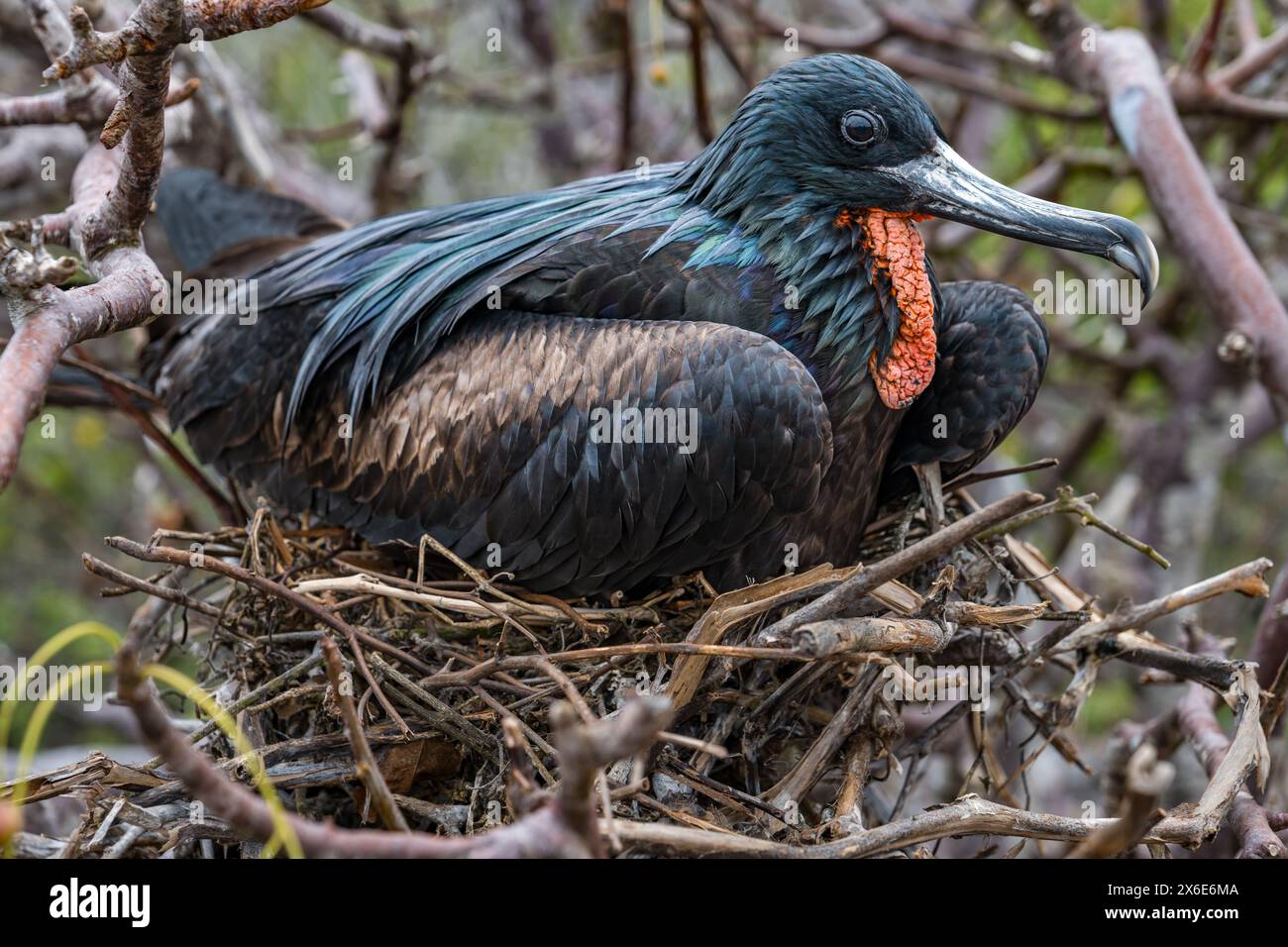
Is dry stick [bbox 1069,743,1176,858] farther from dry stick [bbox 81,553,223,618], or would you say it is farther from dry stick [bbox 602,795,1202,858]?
dry stick [bbox 81,553,223,618]

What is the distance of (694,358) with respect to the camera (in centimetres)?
273

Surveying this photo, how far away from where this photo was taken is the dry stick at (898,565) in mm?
2357

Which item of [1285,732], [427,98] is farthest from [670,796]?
[427,98]

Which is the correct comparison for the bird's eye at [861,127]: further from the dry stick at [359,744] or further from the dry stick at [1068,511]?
the dry stick at [359,744]

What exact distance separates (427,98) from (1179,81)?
3.05 meters

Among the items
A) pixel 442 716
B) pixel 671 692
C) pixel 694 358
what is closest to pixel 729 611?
pixel 671 692

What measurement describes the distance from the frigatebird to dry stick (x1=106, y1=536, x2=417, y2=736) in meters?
0.36

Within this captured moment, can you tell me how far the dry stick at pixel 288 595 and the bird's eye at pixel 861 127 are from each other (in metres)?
1.46

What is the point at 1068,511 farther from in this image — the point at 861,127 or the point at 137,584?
the point at 137,584

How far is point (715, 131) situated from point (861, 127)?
2.35 meters

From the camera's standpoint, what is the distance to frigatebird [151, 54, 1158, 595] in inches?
108

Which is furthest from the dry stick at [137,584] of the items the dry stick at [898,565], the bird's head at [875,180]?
the bird's head at [875,180]

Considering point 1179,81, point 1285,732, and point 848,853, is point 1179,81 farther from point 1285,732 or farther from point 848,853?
point 848,853

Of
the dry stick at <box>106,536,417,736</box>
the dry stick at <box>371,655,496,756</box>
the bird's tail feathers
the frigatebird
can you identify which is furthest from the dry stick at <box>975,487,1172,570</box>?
the bird's tail feathers
